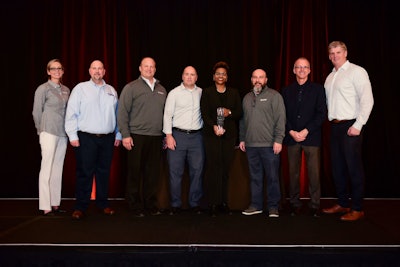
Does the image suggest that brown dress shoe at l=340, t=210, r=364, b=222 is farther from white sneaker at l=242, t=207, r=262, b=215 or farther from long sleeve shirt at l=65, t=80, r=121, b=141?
long sleeve shirt at l=65, t=80, r=121, b=141

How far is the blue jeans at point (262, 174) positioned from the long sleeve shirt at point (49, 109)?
1.79 metres

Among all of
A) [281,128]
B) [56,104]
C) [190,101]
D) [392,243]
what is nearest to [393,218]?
A: [392,243]

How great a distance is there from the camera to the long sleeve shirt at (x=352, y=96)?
3.46 m

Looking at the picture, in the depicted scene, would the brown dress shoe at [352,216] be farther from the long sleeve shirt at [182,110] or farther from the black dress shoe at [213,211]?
the long sleeve shirt at [182,110]

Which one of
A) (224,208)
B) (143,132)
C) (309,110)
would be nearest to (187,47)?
(143,132)

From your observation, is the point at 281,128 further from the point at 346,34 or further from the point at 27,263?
the point at 27,263

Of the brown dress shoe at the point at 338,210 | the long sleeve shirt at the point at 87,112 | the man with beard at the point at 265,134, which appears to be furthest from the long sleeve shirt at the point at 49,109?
the brown dress shoe at the point at 338,210

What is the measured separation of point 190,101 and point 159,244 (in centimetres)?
148

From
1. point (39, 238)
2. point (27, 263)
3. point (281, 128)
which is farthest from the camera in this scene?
point (281, 128)

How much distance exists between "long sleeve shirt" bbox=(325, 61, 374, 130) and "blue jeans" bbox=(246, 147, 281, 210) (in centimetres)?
68

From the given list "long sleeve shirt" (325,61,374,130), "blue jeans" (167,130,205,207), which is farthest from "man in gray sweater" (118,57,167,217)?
"long sleeve shirt" (325,61,374,130)

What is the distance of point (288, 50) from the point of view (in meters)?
4.86

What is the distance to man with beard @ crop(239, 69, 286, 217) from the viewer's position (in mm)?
3660

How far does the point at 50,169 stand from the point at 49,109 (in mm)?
566
